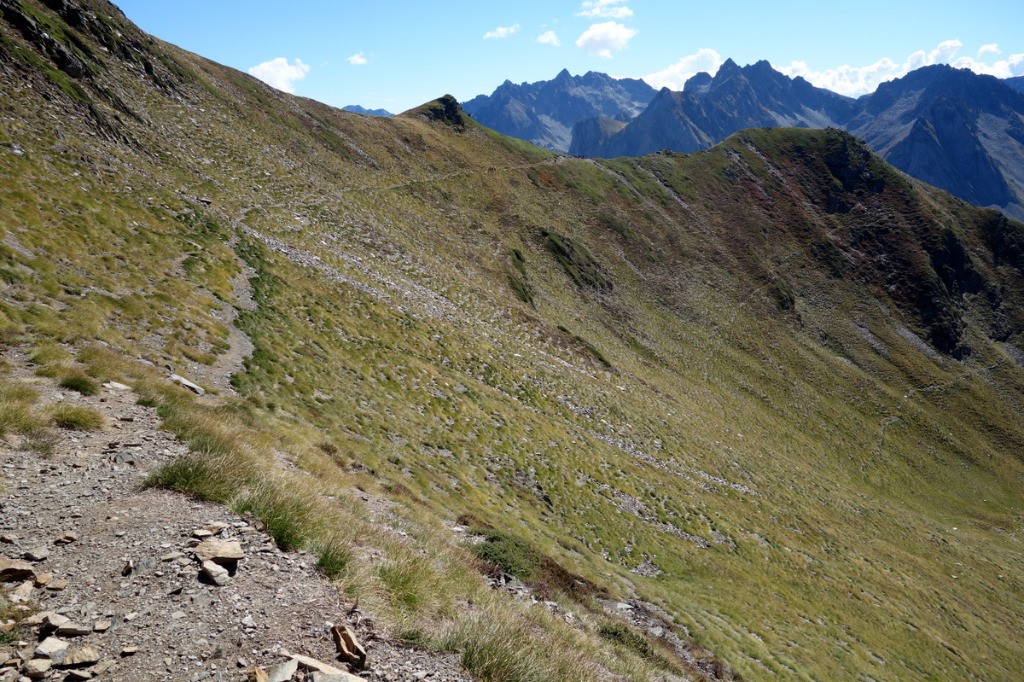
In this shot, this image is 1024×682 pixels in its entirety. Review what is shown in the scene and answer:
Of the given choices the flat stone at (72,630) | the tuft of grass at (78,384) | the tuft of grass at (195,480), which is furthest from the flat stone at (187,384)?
the flat stone at (72,630)

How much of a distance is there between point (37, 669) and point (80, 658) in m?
0.31

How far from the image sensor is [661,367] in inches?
2388

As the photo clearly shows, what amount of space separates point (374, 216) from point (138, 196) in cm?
2665

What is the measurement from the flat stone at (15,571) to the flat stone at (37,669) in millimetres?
1492

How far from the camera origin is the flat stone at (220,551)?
6559 millimetres

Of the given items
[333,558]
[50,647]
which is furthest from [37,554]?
[333,558]

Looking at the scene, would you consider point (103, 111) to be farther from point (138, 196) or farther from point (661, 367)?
point (661, 367)

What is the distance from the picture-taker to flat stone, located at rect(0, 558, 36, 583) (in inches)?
225

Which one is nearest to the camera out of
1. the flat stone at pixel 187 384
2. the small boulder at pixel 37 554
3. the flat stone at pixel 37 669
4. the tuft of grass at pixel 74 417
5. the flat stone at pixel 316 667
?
the flat stone at pixel 37 669

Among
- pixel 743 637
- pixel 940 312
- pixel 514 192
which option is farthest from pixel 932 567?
pixel 940 312

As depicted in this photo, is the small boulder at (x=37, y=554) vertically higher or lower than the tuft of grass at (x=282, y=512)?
lower

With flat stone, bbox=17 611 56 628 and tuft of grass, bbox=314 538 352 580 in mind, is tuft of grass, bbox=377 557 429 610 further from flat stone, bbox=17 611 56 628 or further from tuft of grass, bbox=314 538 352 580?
flat stone, bbox=17 611 56 628

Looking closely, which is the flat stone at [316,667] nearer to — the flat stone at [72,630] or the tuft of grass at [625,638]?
the flat stone at [72,630]

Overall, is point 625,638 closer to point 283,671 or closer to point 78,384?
point 283,671
